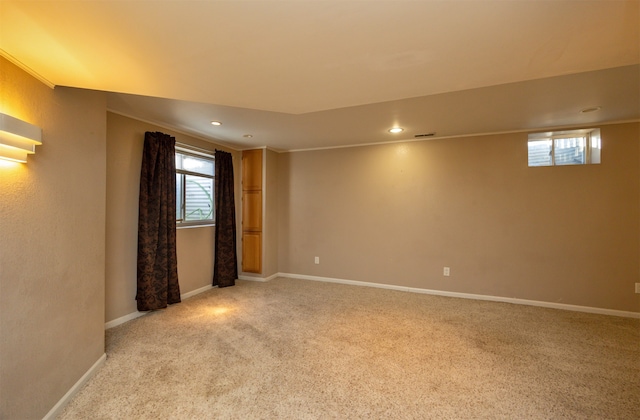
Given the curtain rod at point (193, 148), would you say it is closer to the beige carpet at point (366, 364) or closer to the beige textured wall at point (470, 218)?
the beige textured wall at point (470, 218)

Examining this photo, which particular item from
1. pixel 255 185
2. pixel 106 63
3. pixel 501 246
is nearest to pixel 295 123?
pixel 255 185

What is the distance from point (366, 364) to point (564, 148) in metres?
3.82

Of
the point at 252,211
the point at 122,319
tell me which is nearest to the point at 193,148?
the point at 252,211

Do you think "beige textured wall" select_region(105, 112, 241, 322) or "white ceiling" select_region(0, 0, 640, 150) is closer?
"white ceiling" select_region(0, 0, 640, 150)

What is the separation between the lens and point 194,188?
416 cm

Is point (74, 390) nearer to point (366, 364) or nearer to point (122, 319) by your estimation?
point (122, 319)

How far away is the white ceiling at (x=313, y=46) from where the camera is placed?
1.09 meters

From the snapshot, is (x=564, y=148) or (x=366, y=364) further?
(x=564, y=148)

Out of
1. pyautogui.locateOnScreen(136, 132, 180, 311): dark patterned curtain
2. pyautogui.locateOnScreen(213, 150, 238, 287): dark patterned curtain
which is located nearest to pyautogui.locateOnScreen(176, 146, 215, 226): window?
pyautogui.locateOnScreen(213, 150, 238, 287): dark patterned curtain

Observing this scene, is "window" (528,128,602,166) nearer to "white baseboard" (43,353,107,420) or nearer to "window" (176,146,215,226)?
"window" (176,146,215,226)

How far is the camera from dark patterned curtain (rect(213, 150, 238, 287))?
4.45 metres

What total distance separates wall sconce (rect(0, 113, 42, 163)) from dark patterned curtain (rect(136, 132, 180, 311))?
174cm

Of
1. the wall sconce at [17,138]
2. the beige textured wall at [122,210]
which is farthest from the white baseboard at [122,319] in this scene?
the wall sconce at [17,138]

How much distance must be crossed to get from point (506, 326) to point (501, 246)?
4.02 ft
